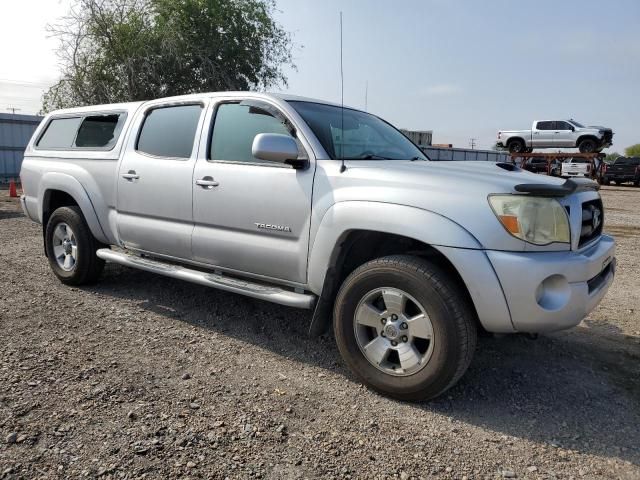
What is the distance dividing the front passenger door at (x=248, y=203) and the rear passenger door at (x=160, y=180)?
162 mm

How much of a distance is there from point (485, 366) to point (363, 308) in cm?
111

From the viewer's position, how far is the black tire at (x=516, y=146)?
2573 centimetres

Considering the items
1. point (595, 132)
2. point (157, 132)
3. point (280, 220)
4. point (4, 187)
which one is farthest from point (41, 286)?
point (595, 132)

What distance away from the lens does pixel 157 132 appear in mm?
4344

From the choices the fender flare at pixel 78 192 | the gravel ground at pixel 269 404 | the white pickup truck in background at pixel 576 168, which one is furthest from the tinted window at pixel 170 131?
the white pickup truck in background at pixel 576 168

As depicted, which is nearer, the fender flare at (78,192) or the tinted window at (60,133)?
the fender flare at (78,192)

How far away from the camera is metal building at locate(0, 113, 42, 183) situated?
18.2 metres

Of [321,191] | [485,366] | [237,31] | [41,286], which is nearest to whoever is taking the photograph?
[321,191]

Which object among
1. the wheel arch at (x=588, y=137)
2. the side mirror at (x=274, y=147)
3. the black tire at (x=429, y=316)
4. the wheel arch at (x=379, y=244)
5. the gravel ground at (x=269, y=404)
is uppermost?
the wheel arch at (x=588, y=137)

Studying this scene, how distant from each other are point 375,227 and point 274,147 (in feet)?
2.66

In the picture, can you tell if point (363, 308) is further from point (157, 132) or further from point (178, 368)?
point (157, 132)

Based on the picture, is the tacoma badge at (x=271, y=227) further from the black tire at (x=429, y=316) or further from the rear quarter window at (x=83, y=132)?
the rear quarter window at (x=83, y=132)

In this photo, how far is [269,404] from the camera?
2.91 metres

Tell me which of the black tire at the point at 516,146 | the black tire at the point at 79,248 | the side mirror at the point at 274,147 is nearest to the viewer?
the side mirror at the point at 274,147
